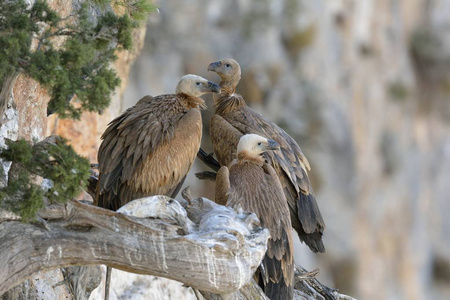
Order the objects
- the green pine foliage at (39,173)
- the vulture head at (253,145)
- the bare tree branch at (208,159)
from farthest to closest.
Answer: the bare tree branch at (208,159) < the vulture head at (253,145) < the green pine foliage at (39,173)

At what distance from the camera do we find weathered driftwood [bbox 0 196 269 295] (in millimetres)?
6145

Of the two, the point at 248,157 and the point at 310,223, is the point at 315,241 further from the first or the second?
the point at 248,157

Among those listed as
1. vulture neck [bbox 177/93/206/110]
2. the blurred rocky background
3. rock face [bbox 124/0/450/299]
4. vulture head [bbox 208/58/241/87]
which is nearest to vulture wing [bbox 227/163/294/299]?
vulture neck [bbox 177/93/206/110]

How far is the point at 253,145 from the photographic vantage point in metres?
8.07

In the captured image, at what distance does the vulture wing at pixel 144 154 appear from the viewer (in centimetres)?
750

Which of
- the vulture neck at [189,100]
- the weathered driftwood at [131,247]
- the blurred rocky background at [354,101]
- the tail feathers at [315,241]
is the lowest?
the weathered driftwood at [131,247]

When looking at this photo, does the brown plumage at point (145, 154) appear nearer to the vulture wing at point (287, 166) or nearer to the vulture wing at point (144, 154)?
the vulture wing at point (144, 154)

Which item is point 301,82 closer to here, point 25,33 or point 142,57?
point 142,57

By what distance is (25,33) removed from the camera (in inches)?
210

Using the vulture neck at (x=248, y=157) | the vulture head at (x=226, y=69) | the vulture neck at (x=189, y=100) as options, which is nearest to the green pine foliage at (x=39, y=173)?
the vulture neck at (x=189, y=100)

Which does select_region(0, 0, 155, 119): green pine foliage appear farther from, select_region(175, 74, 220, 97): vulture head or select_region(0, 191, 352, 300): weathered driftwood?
select_region(175, 74, 220, 97): vulture head

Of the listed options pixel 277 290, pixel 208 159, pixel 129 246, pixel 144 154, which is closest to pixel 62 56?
pixel 129 246

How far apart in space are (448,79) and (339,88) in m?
6.35

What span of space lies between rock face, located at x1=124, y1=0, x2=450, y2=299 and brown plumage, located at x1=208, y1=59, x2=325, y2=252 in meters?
13.9
